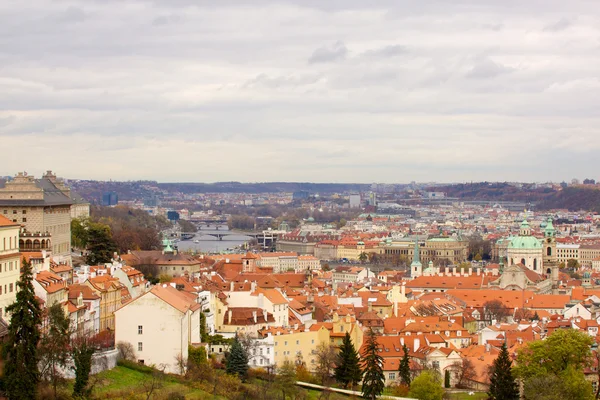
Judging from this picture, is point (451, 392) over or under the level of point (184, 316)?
under

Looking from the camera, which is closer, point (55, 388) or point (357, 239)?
point (55, 388)

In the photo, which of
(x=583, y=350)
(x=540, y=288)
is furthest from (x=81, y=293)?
(x=540, y=288)

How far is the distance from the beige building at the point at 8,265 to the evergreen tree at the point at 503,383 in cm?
2019

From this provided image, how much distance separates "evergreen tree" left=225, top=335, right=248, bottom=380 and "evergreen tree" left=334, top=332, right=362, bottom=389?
4.95 meters

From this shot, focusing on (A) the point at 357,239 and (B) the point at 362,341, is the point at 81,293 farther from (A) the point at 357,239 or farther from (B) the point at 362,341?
(A) the point at 357,239

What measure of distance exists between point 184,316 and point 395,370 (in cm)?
1383

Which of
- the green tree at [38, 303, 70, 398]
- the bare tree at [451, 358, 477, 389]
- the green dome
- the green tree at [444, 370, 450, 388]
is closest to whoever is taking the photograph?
the green tree at [38, 303, 70, 398]

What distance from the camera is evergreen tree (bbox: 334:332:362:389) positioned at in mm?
53781

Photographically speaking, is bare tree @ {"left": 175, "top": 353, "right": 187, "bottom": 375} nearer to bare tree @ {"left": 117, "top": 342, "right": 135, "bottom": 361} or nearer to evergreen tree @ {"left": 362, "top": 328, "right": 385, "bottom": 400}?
bare tree @ {"left": 117, "top": 342, "right": 135, "bottom": 361}

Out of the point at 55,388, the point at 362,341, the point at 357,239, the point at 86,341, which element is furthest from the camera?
the point at 357,239

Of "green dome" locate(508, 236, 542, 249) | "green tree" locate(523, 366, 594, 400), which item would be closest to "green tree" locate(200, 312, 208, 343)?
"green tree" locate(523, 366, 594, 400)

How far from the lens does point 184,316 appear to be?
48.3 metres

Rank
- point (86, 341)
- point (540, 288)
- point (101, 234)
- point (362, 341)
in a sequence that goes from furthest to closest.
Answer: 1. point (540, 288)
2. point (101, 234)
3. point (362, 341)
4. point (86, 341)

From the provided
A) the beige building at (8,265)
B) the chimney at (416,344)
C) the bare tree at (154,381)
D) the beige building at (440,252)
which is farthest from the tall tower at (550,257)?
the beige building at (8,265)
